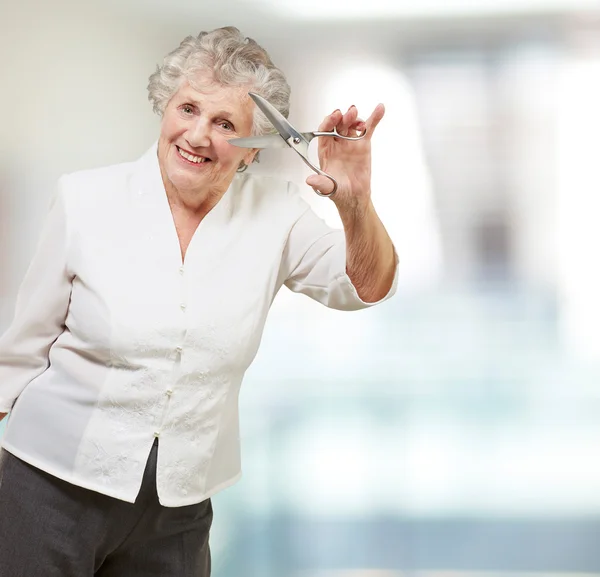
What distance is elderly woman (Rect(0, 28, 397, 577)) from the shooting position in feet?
4.57

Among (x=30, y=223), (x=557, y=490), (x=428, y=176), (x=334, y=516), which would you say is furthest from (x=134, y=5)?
(x=557, y=490)

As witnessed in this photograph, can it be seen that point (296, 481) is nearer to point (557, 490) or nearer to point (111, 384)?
point (557, 490)

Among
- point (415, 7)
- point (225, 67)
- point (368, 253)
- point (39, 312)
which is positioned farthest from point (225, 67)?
point (415, 7)

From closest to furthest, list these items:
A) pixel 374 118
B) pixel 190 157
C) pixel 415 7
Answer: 1. pixel 374 118
2. pixel 190 157
3. pixel 415 7

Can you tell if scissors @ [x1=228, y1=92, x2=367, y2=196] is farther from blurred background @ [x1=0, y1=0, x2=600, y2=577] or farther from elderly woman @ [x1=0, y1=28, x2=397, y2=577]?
blurred background @ [x1=0, y1=0, x2=600, y2=577]

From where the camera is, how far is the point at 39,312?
1.42 metres

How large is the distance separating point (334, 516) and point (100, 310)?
1568mm

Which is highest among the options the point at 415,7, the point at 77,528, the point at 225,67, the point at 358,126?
the point at 415,7

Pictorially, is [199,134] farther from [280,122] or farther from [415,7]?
[415,7]

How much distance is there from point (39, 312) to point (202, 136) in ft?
1.39

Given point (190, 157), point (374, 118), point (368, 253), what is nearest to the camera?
point (374, 118)

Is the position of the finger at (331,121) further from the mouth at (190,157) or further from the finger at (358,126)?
the mouth at (190,157)

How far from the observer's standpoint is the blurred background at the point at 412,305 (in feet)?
8.79

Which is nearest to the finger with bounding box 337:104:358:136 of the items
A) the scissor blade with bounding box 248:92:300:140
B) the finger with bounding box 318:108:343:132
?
the finger with bounding box 318:108:343:132
